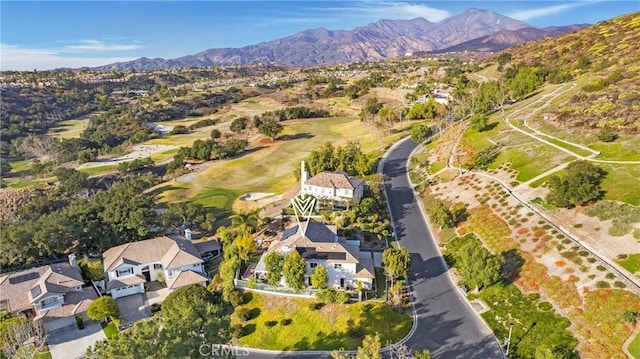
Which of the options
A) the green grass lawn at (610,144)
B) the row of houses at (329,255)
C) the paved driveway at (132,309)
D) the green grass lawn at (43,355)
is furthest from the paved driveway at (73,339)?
the green grass lawn at (610,144)

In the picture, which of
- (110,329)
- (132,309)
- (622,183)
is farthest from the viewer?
(622,183)

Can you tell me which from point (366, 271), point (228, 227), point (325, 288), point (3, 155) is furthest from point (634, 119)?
point (3, 155)

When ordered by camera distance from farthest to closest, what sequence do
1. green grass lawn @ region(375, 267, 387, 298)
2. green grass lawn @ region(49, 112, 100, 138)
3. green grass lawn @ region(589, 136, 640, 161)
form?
green grass lawn @ region(49, 112, 100, 138)
green grass lawn @ region(589, 136, 640, 161)
green grass lawn @ region(375, 267, 387, 298)

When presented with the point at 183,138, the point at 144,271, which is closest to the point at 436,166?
the point at 144,271

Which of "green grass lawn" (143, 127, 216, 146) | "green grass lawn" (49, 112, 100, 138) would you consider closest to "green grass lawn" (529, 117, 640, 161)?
"green grass lawn" (143, 127, 216, 146)

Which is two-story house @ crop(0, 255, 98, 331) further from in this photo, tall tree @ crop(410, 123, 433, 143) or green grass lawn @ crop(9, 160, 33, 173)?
green grass lawn @ crop(9, 160, 33, 173)

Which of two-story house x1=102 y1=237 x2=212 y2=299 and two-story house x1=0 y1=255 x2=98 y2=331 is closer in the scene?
two-story house x1=0 y1=255 x2=98 y2=331

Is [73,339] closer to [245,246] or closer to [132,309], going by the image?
[132,309]
